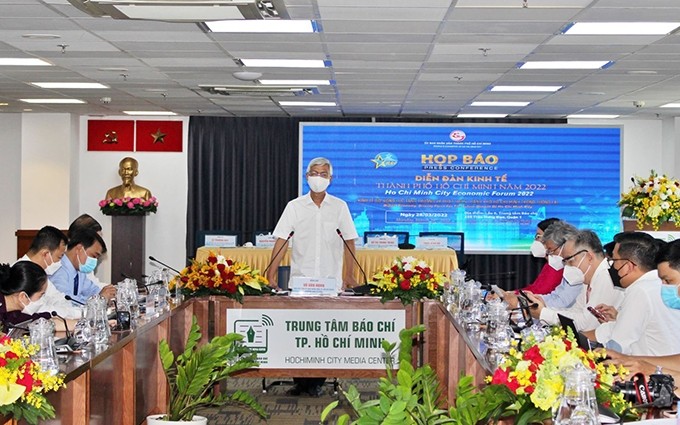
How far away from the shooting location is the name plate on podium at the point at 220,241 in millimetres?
12922

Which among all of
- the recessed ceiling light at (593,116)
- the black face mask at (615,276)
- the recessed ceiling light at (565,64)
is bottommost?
the black face mask at (615,276)

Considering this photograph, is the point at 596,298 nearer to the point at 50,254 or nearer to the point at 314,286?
the point at 314,286

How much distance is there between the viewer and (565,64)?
972 cm

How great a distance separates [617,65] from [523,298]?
14.1 ft

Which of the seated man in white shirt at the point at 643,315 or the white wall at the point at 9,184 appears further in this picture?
the white wall at the point at 9,184

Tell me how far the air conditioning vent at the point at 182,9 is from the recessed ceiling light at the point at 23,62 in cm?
339

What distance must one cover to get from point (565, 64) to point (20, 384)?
757 centimetres

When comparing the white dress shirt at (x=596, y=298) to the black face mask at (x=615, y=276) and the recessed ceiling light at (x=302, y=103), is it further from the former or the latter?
the recessed ceiling light at (x=302, y=103)

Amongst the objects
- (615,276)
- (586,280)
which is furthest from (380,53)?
(615,276)

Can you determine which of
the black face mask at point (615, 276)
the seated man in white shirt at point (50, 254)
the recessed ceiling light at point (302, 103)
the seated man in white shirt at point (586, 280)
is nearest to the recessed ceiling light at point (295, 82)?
the recessed ceiling light at point (302, 103)

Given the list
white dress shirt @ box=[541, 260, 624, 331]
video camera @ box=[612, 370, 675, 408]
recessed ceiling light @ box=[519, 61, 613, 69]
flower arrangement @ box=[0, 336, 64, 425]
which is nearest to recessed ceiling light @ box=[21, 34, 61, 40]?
recessed ceiling light @ box=[519, 61, 613, 69]

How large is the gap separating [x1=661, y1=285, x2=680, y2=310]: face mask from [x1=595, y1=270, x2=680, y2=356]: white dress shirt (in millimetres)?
27

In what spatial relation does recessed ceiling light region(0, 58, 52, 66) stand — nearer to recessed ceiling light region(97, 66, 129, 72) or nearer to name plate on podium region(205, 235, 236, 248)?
recessed ceiling light region(97, 66, 129, 72)

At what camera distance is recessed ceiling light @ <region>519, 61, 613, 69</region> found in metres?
9.58
